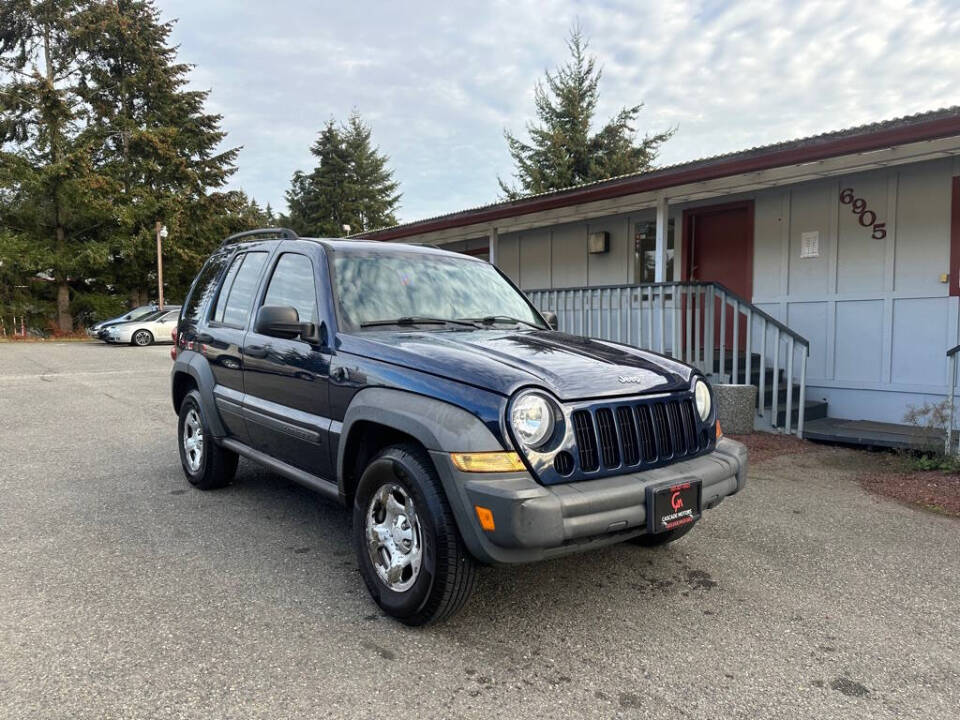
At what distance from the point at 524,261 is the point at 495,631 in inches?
388

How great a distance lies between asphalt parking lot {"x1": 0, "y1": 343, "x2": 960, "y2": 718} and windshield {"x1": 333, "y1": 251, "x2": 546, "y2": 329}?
141cm

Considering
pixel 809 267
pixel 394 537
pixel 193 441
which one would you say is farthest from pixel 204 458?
pixel 809 267

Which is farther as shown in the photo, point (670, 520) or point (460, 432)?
point (670, 520)

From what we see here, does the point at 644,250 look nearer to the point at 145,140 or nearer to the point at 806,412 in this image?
the point at 806,412

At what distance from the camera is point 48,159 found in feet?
91.0

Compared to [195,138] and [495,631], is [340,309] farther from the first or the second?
[195,138]

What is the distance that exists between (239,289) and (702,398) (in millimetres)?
3128

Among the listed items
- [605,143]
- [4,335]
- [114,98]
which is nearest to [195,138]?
[114,98]

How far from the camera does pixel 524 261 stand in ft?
40.1

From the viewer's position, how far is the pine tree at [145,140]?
2888 cm

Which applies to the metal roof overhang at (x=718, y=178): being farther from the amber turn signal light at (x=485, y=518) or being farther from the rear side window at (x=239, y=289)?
the amber turn signal light at (x=485, y=518)

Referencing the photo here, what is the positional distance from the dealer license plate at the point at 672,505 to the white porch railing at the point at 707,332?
4.12m

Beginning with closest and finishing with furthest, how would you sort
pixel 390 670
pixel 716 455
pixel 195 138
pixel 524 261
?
pixel 390 670, pixel 716 455, pixel 524 261, pixel 195 138

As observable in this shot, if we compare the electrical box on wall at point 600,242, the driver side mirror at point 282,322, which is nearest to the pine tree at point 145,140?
the electrical box on wall at point 600,242
